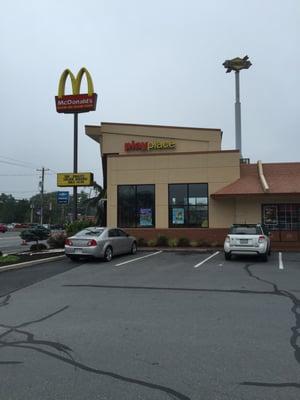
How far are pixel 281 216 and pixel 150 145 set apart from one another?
10.1 meters

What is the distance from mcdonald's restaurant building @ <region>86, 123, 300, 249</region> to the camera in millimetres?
24422

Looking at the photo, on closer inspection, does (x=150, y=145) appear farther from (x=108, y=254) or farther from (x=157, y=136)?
(x=108, y=254)

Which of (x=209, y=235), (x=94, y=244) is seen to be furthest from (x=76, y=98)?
(x=94, y=244)

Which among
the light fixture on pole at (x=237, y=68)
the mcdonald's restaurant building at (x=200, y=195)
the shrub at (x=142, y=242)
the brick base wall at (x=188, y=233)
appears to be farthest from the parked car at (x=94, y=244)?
the light fixture on pole at (x=237, y=68)

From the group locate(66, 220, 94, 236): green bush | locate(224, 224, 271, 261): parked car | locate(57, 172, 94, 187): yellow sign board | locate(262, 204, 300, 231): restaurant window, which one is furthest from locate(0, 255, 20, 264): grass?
locate(262, 204, 300, 231): restaurant window

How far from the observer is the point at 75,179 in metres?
26.1

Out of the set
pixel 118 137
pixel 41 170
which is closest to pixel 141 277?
pixel 118 137

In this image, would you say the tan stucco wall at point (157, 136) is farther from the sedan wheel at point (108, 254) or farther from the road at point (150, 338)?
the road at point (150, 338)

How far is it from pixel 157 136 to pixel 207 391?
85.9 ft

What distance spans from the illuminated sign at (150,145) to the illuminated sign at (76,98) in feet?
14.4

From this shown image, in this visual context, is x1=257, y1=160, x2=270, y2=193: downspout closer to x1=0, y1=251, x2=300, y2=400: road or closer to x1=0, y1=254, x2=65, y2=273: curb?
x1=0, y1=251, x2=300, y2=400: road

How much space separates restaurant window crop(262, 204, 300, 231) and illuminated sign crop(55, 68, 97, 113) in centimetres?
1208

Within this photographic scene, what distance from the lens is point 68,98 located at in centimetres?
2652

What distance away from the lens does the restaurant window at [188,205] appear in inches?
1006
